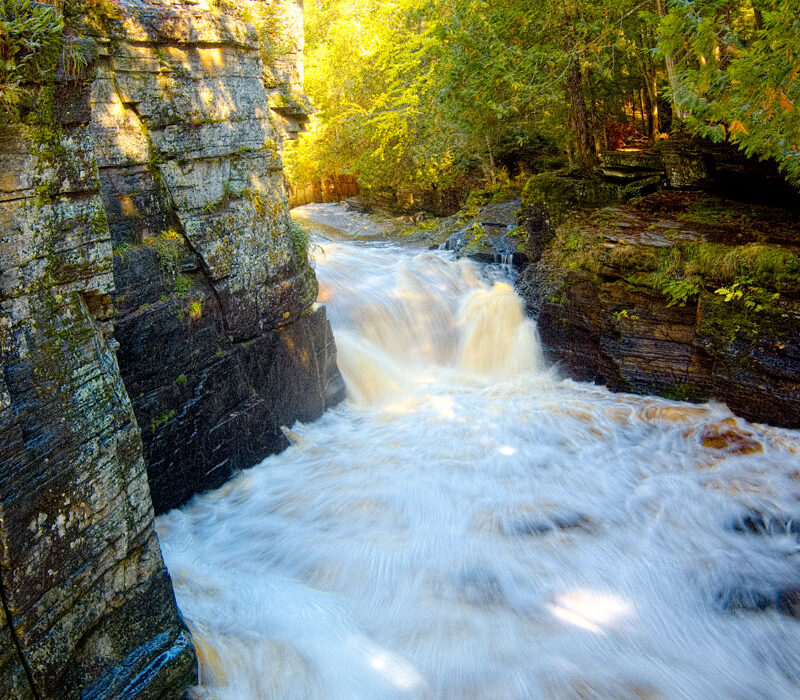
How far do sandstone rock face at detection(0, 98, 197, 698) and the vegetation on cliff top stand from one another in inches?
261

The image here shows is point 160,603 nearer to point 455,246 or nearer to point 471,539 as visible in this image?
point 471,539

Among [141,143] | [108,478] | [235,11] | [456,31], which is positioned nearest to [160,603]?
[108,478]

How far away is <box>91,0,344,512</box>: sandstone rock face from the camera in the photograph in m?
6.23

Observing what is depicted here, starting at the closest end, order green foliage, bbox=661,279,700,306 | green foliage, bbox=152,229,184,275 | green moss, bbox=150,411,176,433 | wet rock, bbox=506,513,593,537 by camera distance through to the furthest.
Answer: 1. wet rock, bbox=506,513,593,537
2. green moss, bbox=150,411,176,433
3. green foliage, bbox=152,229,184,275
4. green foliage, bbox=661,279,700,306

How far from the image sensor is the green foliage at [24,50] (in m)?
3.11

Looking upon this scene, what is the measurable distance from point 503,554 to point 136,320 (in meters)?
4.39

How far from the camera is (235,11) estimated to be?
7.52 m

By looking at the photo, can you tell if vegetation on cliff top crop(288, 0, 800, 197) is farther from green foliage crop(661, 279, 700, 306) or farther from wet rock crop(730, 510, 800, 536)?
wet rock crop(730, 510, 800, 536)

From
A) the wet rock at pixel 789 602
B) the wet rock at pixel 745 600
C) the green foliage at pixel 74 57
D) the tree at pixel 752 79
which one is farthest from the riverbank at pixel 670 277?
the green foliage at pixel 74 57

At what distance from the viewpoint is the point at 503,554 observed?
5.75 m

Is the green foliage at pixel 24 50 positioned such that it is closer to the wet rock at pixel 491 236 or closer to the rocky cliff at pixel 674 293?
the rocky cliff at pixel 674 293

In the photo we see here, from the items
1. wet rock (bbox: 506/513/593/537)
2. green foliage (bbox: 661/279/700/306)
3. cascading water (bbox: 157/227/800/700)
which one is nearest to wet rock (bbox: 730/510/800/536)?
cascading water (bbox: 157/227/800/700)

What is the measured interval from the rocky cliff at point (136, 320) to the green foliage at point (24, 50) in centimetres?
10

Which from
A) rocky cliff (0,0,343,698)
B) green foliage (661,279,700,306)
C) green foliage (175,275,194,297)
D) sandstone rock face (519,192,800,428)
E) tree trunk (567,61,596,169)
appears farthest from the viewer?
tree trunk (567,61,596,169)
